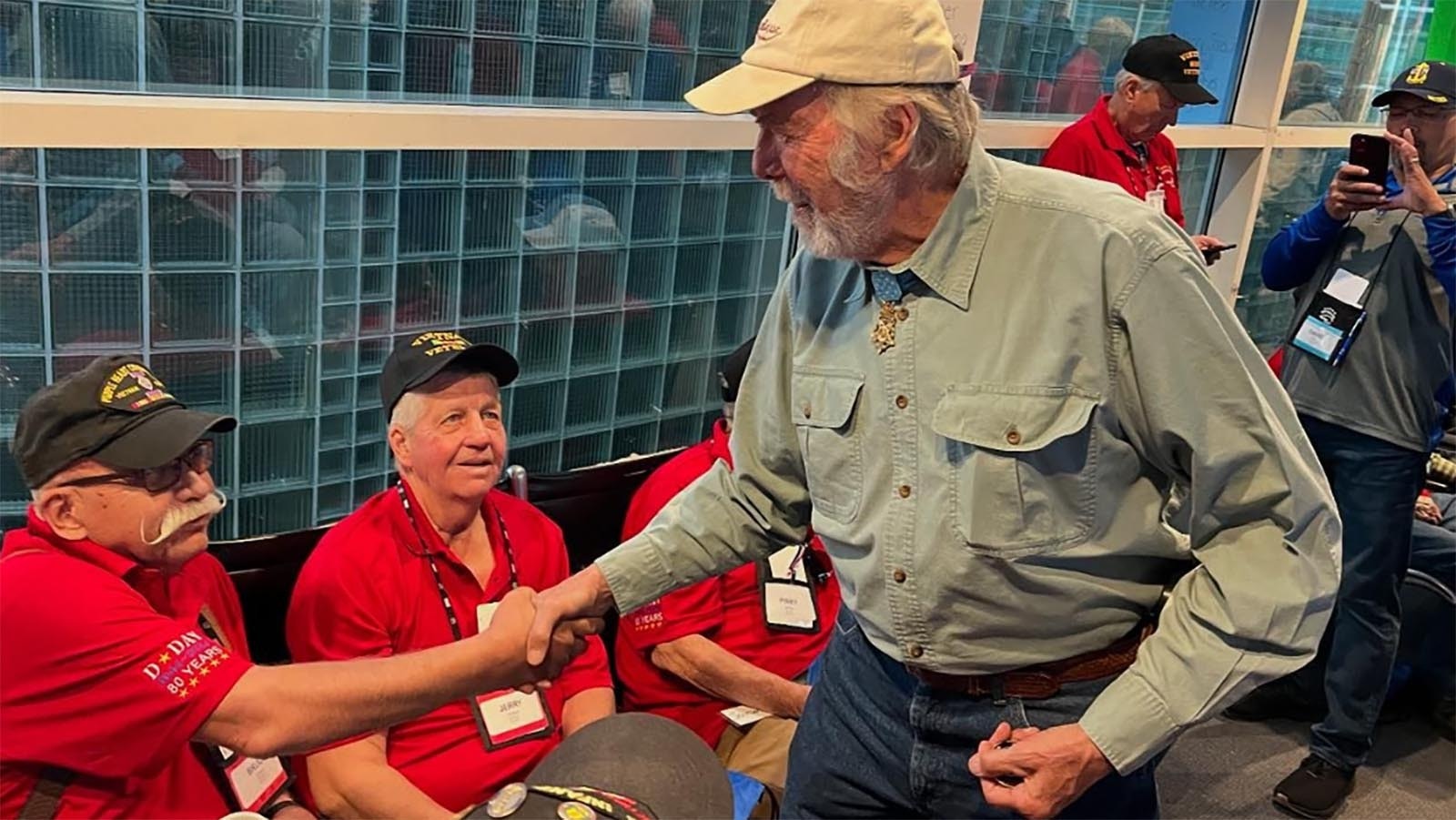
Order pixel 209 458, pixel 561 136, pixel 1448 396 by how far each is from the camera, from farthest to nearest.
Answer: pixel 1448 396 → pixel 561 136 → pixel 209 458

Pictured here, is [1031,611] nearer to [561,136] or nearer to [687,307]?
[561,136]

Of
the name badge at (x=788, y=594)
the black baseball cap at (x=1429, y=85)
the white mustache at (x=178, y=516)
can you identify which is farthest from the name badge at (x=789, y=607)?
the black baseball cap at (x=1429, y=85)

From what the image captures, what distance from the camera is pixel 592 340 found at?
3211mm

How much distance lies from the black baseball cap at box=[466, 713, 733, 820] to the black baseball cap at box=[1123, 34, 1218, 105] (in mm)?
3078

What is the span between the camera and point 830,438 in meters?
1.48

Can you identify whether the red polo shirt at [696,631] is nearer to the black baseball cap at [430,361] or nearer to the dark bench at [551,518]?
the dark bench at [551,518]

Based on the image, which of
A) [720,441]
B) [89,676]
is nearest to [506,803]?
[89,676]

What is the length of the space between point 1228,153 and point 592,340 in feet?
9.85

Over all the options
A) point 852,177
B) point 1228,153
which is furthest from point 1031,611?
point 1228,153

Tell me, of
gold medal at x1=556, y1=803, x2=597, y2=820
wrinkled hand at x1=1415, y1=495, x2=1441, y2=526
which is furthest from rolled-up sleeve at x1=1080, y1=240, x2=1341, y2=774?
wrinkled hand at x1=1415, y1=495, x2=1441, y2=526

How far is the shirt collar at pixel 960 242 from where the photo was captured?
1.36m

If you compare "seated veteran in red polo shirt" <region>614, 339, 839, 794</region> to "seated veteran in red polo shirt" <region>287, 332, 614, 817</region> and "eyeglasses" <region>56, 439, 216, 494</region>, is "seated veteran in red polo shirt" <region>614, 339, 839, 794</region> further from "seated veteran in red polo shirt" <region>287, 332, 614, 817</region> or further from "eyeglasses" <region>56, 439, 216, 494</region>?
"eyeglasses" <region>56, 439, 216, 494</region>

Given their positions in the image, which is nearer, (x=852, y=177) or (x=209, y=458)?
(x=852, y=177)

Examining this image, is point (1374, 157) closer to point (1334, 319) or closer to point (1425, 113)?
point (1425, 113)
